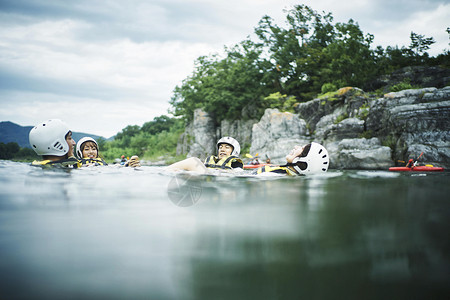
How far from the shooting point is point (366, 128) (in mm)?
16328

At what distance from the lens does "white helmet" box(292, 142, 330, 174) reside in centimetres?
586

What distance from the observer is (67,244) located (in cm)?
244

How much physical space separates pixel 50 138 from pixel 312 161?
5.19 m

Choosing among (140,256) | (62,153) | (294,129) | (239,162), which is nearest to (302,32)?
(294,129)

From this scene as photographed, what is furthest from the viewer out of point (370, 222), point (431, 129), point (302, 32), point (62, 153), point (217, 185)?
point (302, 32)

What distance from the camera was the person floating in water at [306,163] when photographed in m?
5.86

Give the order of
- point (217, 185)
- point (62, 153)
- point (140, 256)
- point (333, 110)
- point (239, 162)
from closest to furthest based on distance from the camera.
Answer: point (140, 256)
point (217, 185)
point (62, 153)
point (239, 162)
point (333, 110)

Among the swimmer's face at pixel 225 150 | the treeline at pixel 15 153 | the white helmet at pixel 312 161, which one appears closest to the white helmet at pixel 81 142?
the treeline at pixel 15 153

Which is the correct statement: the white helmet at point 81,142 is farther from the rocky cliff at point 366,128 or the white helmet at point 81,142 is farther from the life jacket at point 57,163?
the rocky cliff at point 366,128

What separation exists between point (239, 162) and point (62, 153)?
12.9ft

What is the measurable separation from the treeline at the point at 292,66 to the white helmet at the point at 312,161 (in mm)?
18250

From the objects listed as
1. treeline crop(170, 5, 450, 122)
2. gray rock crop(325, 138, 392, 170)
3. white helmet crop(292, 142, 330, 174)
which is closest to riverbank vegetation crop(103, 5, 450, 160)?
treeline crop(170, 5, 450, 122)

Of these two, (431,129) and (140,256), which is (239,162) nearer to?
(140,256)

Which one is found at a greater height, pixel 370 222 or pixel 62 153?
pixel 62 153
